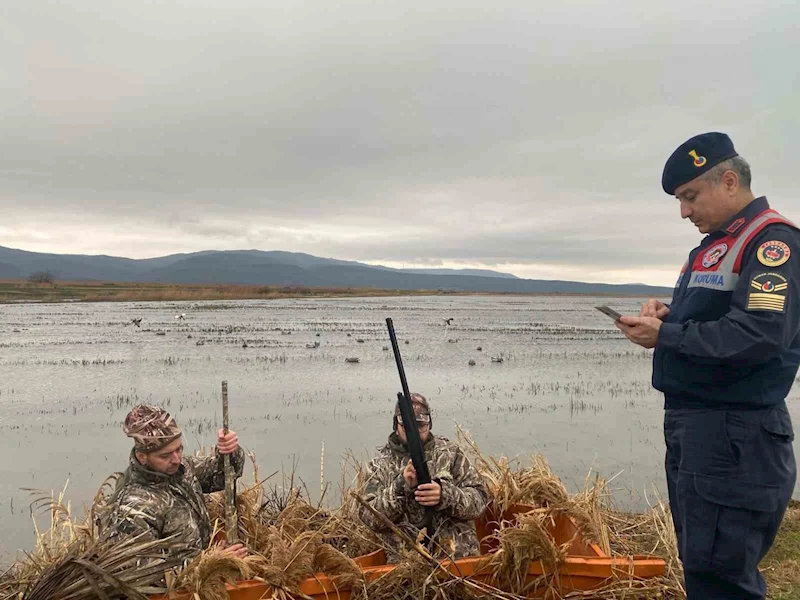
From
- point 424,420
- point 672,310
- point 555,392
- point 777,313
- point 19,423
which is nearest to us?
point 777,313

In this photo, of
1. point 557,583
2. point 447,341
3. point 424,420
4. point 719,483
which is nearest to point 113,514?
point 424,420

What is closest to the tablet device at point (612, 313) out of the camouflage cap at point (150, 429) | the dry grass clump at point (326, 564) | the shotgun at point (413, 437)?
the shotgun at point (413, 437)

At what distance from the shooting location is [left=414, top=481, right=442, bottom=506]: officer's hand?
372 centimetres

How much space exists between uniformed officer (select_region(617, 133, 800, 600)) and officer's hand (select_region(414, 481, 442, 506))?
4.69 ft

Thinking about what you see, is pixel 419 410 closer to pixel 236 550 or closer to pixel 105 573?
pixel 236 550

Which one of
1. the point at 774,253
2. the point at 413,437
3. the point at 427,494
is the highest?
the point at 774,253

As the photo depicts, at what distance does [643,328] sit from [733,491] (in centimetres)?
75

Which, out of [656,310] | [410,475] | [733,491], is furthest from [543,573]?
[656,310]

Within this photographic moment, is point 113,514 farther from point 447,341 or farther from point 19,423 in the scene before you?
point 447,341

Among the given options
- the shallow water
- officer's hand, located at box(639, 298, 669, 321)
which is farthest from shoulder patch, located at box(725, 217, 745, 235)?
the shallow water

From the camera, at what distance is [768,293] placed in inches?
95.6

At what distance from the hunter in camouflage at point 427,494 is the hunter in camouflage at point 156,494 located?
3.16 feet

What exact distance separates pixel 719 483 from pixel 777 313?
0.74 metres

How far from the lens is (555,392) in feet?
43.0
